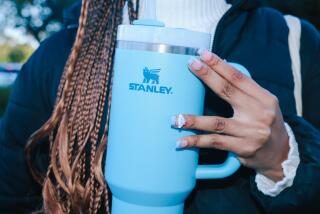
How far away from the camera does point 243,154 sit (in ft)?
2.26

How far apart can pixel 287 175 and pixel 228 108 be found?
21 centimetres

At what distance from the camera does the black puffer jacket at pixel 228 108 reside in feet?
2.57

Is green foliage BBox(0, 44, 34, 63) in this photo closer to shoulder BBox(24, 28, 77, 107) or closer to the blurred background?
the blurred background

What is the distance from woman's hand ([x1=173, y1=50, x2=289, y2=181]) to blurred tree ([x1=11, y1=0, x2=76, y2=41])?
285 inches

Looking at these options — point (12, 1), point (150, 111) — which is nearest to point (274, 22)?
point (150, 111)

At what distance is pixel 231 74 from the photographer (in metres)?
0.64

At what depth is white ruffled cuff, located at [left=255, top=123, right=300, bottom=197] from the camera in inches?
29.4

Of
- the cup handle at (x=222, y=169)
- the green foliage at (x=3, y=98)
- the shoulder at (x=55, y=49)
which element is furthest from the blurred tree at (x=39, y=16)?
the cup handle at (x=222, y=169)

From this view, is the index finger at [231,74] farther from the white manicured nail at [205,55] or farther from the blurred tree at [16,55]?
the blurred tree at [16,55]

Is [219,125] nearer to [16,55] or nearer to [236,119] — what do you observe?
[236,119]

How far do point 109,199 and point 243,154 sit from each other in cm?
36

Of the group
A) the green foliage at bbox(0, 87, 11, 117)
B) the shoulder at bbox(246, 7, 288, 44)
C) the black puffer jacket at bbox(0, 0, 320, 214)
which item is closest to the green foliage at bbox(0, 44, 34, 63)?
the green foliage at bbox(0, 87, 11, 117)

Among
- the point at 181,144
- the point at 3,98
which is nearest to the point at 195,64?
the point at 181,144

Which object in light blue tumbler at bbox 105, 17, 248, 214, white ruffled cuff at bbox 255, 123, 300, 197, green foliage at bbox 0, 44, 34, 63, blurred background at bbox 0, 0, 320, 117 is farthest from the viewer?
green foliage at bbox 0, 44, 34, 63
